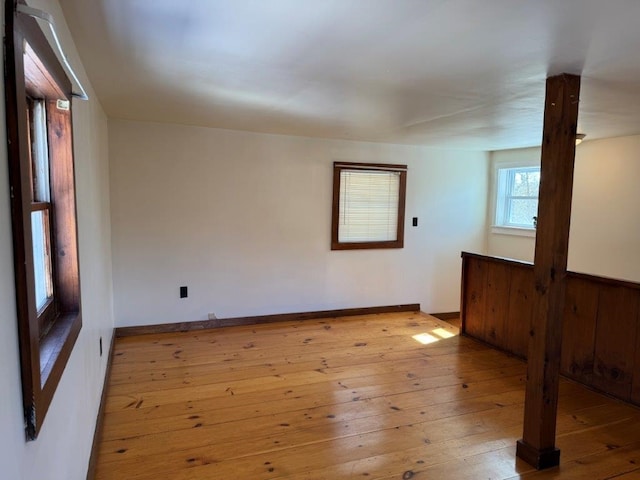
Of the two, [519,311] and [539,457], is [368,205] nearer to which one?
[519,311]

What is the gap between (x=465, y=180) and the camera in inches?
219

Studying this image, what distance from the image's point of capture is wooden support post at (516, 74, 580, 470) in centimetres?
214

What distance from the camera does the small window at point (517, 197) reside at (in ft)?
17.4

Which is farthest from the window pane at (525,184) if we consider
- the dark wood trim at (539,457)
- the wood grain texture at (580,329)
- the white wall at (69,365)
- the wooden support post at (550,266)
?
the white wall at (69,365)

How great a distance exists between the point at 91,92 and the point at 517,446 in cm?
337

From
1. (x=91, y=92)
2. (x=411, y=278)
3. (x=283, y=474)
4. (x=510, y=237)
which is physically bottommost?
(x=283, y=474)

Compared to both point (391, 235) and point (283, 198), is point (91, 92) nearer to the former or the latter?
point (283, 198)

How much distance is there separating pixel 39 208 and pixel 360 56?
151cm

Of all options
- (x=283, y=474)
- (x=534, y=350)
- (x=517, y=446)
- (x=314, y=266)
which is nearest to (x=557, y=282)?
(x=534, y=350)

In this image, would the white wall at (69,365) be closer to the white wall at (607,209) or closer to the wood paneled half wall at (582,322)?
the wood paneled half wall at (582,322)

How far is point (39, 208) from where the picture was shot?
60.5 inches

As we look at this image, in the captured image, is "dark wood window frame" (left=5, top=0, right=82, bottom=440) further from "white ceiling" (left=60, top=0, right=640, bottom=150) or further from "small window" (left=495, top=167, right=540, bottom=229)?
"small window" (left=495, top=167, right=540, bottom=229)

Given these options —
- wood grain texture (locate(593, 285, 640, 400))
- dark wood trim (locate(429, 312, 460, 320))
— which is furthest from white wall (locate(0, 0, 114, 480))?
dark wood trim (locate(429, 312, 460, 320))

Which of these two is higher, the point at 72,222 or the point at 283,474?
the point at 72,222
